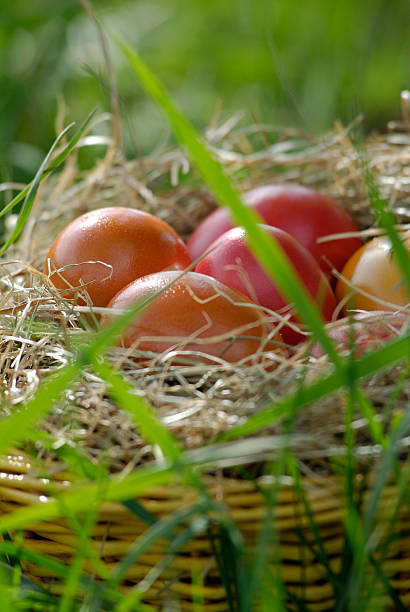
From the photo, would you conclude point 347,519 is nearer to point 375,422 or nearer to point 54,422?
point 375,422

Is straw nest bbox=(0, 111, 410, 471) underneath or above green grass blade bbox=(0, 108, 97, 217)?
underneath

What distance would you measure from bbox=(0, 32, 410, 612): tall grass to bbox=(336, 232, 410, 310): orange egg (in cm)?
30

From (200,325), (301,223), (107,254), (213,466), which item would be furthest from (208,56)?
(213,466)

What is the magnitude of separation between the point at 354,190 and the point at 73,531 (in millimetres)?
758

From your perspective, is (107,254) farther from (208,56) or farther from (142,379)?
(208,56)

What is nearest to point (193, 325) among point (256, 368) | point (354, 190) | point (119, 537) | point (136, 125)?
point (256, 368)

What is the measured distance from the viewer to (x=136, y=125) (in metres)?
2.21

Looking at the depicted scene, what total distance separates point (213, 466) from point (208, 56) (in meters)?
2.09

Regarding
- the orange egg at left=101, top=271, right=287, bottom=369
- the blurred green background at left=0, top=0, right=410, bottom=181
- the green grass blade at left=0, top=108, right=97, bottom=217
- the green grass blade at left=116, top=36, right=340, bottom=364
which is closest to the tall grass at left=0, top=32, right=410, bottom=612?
the green grass blade at left=116, top=36, right=340, bottom=364

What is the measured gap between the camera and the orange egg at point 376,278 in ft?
2.78

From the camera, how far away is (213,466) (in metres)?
0.57

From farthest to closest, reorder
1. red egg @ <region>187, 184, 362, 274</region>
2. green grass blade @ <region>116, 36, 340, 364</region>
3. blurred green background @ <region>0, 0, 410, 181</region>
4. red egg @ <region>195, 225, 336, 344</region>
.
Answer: blurred green background @ <region>0, 0, 410, 181</region> < red egg @ <region>187, 184, 362, 274</region> < red egg @ <region>195, 225, 336, 344</region> < green grass blade @ <region>116, 36, 340, 364</region>

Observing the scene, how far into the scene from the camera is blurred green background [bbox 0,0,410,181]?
6.97 feet

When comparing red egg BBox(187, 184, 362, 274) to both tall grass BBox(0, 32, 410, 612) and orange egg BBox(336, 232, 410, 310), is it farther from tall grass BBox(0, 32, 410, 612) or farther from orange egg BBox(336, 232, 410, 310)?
tall grass BBox(0, 32, 410, 612)
